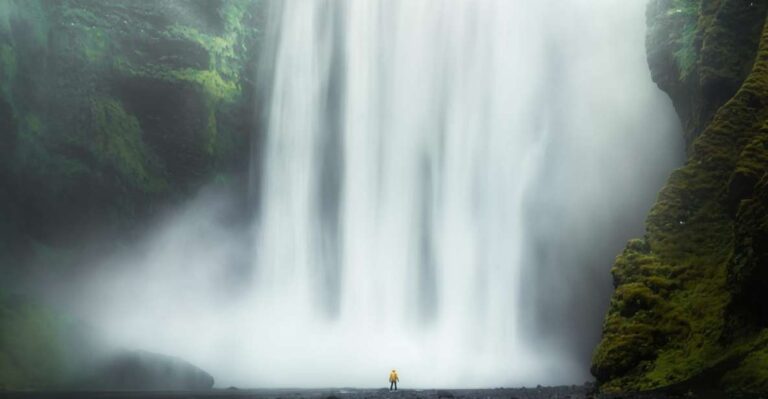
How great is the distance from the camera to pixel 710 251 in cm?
2989

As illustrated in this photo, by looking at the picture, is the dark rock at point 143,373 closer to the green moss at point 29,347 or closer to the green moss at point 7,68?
the green moss at point 29,347

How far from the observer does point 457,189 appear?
170 feet

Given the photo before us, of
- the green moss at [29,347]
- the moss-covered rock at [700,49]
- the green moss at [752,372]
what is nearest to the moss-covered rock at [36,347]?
the green moss at [29,347]

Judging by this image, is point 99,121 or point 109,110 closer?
point 99,121

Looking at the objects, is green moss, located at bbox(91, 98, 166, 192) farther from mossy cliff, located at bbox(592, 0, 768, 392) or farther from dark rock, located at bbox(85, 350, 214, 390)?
mossy cliff, located at bbox(592, 0, 768, 392)

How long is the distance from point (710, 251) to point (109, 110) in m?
39.3

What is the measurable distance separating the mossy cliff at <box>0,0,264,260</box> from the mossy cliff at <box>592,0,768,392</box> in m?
32.7

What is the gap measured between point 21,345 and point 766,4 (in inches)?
1707

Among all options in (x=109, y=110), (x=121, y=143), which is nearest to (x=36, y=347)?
(x=121, y=143)

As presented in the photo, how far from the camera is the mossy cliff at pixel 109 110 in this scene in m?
46.8

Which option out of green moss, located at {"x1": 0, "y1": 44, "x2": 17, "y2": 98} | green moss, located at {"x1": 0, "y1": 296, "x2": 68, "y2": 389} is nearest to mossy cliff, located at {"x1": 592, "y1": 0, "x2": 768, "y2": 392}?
green moss, located at {"x1": 0, "y1": 296, "x2": 68, "y2": 389}

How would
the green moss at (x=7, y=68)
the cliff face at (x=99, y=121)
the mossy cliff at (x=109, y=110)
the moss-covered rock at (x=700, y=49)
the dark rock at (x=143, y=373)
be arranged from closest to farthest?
the moss-covered rock at (x=700, y=49) → the dark rock at (x=143, y=373) → the green moss at (x=7, y=68) → the cliff face at (x=99, y=121) → the mossy cliff at (x=109, y=110)

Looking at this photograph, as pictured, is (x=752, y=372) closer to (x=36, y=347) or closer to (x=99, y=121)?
(x=36, y=347)

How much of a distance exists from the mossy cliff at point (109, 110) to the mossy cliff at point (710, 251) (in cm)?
3269
